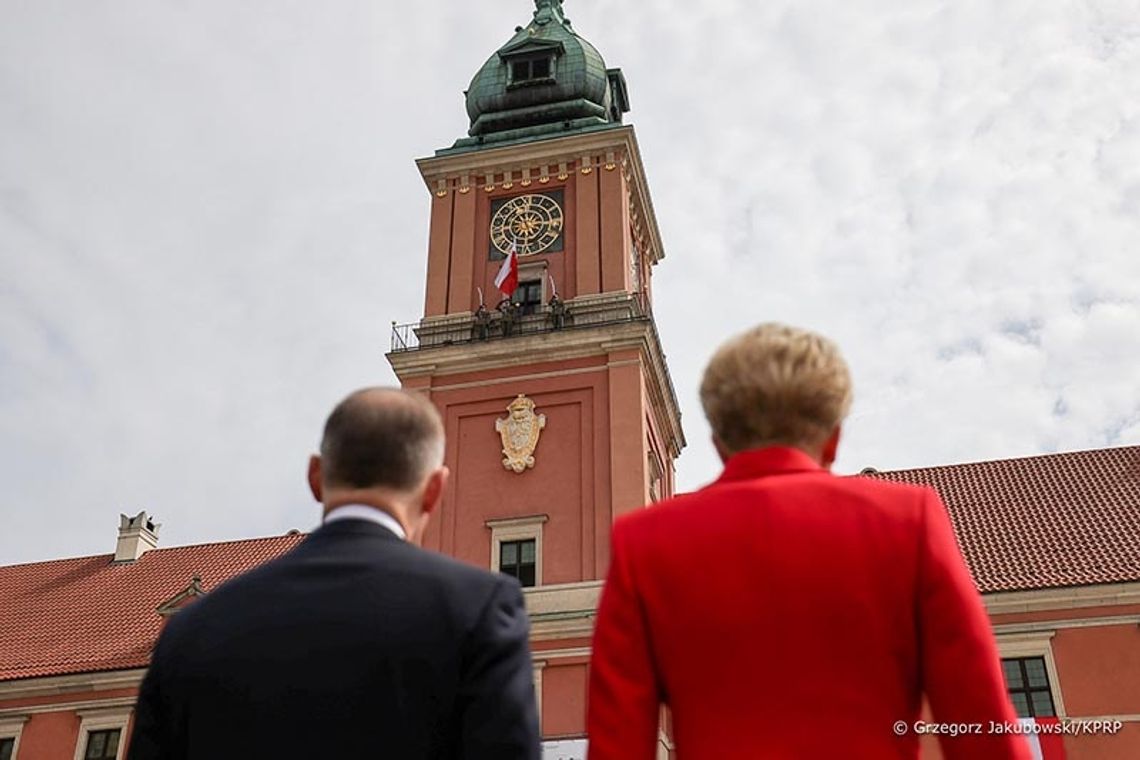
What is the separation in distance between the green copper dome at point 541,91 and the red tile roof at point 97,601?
36.3 ft

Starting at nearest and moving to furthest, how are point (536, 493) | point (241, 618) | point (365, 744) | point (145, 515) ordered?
point (365, 744) → point (241, 618) → point (536, 493) → point (145, 515)

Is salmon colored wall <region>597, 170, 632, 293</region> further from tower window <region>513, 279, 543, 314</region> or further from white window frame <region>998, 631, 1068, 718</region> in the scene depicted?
white window frame <region>998, 631, 1068, 718</region>

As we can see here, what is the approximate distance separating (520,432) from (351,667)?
1778 centimetres

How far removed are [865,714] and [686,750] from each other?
399mm

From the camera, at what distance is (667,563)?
8.27 ft

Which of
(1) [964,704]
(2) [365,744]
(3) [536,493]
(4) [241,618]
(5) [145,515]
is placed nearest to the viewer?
(1) [964,704]

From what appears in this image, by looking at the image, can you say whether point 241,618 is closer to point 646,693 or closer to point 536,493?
point 646,693

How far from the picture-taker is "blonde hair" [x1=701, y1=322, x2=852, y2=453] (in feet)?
8.29

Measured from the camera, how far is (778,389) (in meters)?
2.53

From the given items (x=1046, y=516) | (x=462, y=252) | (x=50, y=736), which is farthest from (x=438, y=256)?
(x=1046, y=516)

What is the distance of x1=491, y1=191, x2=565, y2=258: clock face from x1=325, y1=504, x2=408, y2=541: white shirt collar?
65.2 ft

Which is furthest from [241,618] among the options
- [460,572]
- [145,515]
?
[145,515]

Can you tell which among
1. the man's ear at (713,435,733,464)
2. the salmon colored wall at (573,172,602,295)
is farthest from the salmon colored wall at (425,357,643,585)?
the man's ear at (713,435,733,464)

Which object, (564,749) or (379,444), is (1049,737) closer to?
(564,749)
